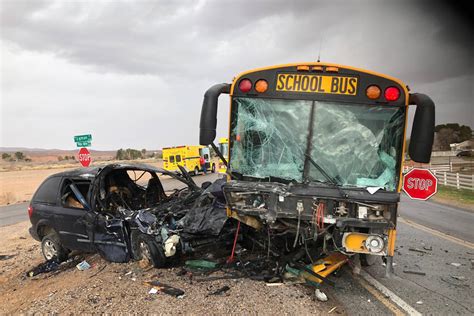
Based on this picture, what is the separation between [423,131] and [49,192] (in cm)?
671

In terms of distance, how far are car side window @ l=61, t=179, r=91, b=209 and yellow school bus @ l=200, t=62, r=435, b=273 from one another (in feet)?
11.1

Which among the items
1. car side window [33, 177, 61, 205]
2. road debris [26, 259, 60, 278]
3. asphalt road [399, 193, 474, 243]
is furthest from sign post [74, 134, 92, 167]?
asphalt road [399, 193, 474, 243]

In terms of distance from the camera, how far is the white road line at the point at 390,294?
4.55 metres

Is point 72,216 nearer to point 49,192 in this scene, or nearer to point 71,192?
point 71,192

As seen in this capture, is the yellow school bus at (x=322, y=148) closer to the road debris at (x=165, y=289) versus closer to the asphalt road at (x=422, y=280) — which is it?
the asphalt road at (x=422, y=280)

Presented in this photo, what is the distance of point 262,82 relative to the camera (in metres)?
5.35

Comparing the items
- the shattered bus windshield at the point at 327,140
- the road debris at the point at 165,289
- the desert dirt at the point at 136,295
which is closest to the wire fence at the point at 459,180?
the shattered bus windshield at the point at 327,140

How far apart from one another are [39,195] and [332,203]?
597 cm

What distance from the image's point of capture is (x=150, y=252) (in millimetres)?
5906

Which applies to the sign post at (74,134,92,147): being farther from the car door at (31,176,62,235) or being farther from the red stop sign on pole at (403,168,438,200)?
the red stop sign on pole at (403,168,438,200)

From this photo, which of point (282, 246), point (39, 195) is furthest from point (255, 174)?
A: point (39, 195)

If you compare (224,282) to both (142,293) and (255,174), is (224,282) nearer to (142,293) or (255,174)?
(142,293)

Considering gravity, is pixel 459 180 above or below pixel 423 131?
below

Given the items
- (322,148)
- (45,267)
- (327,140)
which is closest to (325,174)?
(322,148)
